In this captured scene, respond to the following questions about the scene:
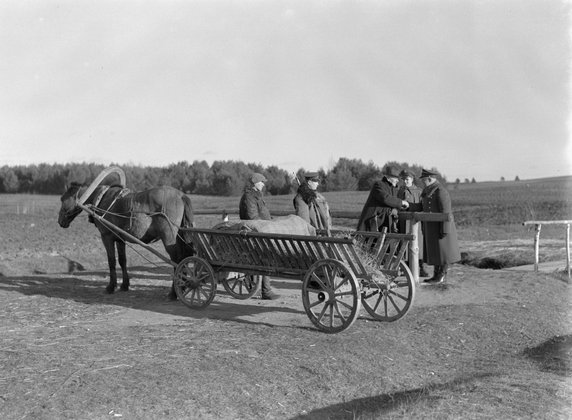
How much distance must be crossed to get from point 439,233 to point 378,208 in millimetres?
1041

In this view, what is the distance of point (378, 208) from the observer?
10273mm

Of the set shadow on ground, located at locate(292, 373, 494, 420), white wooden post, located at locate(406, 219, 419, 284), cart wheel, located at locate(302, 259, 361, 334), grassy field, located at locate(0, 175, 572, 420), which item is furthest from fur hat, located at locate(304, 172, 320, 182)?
shadow on ground, located at locate(292, 373, 494, 420)

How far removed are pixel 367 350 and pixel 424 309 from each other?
2.39m

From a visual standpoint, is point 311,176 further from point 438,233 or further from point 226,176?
point 226,176

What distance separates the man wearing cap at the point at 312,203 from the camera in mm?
9641

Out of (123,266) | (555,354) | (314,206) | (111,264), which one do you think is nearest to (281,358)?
(555,354)

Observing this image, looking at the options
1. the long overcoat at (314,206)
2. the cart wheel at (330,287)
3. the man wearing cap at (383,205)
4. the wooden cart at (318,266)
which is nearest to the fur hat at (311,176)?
the long overcoat at (314,206)

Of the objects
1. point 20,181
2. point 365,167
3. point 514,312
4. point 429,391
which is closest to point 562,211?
point 365,167

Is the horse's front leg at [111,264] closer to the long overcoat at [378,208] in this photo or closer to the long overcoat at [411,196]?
the long overcoat at [378,208]

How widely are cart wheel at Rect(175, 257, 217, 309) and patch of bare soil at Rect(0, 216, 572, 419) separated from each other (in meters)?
0.19

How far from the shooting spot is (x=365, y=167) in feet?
120

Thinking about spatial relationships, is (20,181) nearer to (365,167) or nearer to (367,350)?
(365,167)

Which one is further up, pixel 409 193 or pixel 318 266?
pixel 409 193

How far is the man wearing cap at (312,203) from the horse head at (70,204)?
4.17 meters
